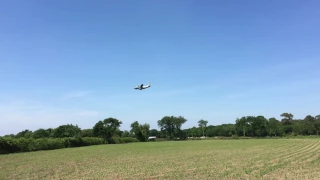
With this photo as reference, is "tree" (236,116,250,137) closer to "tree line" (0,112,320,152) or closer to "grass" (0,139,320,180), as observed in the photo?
"tree line" (0,112,320,152)

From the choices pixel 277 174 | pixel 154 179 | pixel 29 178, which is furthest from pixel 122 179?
pixel 277 174

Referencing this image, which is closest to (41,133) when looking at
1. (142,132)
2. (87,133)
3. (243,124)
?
(87,133)

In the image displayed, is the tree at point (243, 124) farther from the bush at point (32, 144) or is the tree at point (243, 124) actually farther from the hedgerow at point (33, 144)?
the bush at point (32, 144)

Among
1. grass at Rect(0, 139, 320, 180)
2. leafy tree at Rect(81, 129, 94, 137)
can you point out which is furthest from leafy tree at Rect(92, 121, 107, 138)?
grass at Rect(0, 139, 320, 180)

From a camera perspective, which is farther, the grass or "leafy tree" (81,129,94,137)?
"leafy tree" (81,129,94,137)

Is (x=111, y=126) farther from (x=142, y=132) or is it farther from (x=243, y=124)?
(x=243, y=124)

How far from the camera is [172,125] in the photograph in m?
176

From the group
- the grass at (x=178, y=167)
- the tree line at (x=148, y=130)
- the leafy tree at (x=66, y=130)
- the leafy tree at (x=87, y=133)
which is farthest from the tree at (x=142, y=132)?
the grass at (x=178, y=167)

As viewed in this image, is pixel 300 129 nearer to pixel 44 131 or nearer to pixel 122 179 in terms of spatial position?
pixel 44 131

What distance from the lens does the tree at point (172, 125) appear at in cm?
17450

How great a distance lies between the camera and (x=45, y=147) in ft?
213

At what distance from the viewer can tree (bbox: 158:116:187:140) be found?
174 metres

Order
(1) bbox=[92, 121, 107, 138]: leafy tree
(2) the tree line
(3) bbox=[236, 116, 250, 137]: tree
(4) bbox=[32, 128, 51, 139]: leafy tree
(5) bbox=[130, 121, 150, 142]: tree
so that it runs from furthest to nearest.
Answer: (3) bbox=[236, 116, 250, 137]: tree < (4) bbox=[32, 128, 51, 139]: leafy tree < (5) bbox=[130, 121, 150, 142]: tree < (1) bbox=[92, 121, 107, 138]: leafy tree < (2) the tree line

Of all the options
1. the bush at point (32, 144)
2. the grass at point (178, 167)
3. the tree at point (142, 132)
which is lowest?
the grass at point (178, 167)
